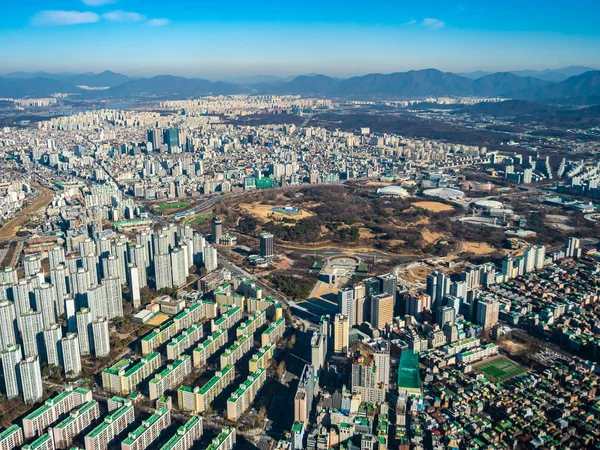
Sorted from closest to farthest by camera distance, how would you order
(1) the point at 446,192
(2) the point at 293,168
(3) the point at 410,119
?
(1) the point at 446,192
(2) the point at 293,168
(3) the point at 410,119

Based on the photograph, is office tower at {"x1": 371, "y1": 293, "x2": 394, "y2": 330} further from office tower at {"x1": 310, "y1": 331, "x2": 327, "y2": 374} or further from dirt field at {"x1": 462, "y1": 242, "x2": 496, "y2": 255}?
dirt field at {"x1": 462, "y1": 242, "x2": 496, "y2": 255}

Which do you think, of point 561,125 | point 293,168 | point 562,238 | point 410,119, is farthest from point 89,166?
point 561,125

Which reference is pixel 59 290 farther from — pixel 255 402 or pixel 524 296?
pixel 524 296

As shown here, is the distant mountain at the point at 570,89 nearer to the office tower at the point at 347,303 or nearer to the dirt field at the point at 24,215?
the dirt field at the point at 24,215

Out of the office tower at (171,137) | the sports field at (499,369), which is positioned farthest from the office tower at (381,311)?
the office tower at (171,137)

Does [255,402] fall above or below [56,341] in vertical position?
below

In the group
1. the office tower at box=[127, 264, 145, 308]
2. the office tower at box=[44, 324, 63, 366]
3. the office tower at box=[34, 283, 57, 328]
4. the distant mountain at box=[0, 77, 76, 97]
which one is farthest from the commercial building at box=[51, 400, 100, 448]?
the distant mountain at box=[0, 77, 76, 97]
